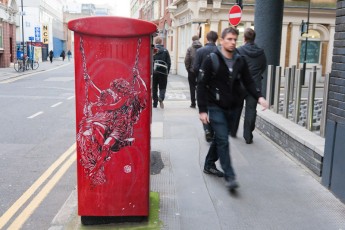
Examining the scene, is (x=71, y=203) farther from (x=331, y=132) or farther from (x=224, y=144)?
(x=331, y=132)

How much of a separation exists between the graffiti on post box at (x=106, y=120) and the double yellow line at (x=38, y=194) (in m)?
1.14

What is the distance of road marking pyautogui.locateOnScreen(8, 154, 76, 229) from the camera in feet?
14.1

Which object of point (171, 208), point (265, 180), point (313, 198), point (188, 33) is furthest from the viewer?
point (188, 33)

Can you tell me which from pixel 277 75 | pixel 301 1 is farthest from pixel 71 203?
pixel 301 1

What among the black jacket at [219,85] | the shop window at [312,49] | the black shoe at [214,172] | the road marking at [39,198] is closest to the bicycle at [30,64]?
the shop window at [312,49]

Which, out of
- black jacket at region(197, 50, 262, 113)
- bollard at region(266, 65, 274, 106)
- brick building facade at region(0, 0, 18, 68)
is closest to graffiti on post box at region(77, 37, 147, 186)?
black jacket at region(197, 50, 262, 113)

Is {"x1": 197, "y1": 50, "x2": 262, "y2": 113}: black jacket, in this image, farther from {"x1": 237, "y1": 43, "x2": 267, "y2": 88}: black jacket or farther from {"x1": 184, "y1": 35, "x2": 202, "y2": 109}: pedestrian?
{"x1": 184, "y1": 35, "x2": 202, "y2": 109}: pedestrian

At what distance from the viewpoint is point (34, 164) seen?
6500mm

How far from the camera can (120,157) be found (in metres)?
3.75

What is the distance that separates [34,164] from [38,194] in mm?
1430

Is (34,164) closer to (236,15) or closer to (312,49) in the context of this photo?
(236,15)

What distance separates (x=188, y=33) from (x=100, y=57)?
77.9 feet

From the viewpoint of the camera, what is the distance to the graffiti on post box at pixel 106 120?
3.62 m

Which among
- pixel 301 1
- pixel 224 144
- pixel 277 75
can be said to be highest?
pixel 301 1
